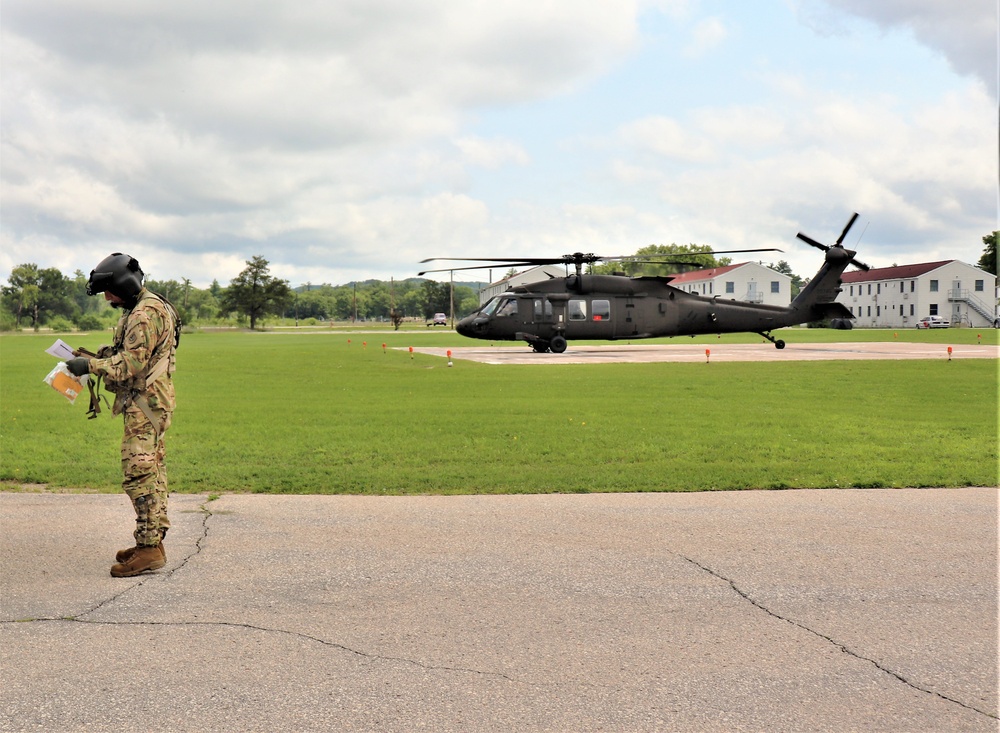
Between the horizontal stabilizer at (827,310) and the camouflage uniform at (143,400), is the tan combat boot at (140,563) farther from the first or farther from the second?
the horizontal stabilizer at (827,310)

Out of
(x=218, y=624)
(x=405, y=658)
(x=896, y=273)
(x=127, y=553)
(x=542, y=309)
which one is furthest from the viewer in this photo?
(x=896, y=273)

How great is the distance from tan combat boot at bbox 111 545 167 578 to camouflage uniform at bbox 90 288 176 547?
47 mm

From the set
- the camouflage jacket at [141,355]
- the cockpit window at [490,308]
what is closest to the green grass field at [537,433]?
the camouflage jacket at [141,355]

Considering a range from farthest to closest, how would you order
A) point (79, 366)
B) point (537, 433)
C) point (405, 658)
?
1. point (537, 433)
2. point (79, 366)
3. point (405, 658)

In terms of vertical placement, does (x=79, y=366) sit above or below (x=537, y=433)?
above

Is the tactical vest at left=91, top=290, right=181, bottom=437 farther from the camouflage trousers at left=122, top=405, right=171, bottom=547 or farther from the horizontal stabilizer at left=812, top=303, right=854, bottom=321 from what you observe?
the horizontal stabilizer at left=812, top=303, right=854, bottom=321

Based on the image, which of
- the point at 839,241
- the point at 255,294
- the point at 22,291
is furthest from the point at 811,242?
the point at 22,291

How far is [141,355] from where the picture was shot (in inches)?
238

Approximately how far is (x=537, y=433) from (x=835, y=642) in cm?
899

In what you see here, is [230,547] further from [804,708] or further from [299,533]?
[804,708]

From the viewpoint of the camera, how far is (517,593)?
547 centimetres

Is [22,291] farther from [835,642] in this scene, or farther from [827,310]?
[835,642]

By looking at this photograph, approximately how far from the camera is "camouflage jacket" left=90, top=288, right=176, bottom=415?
19.6ft

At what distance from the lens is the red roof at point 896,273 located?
106 metres
